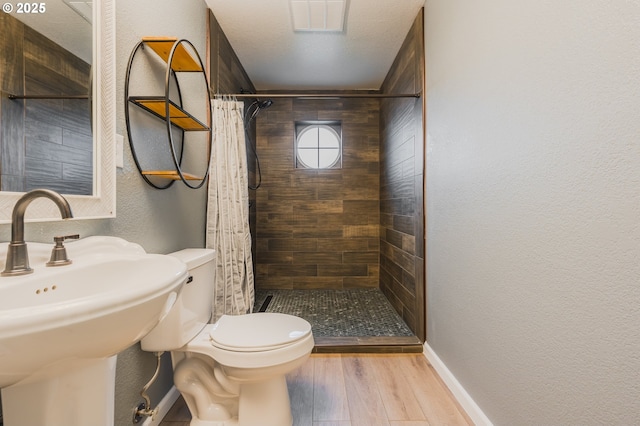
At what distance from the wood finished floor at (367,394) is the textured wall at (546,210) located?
0.23 m

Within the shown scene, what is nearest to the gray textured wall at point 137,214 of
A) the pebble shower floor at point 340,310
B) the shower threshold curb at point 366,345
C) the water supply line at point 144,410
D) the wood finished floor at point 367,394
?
the water supply line at point 144,410

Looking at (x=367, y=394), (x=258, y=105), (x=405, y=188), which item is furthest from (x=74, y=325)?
(x=258, y=105)

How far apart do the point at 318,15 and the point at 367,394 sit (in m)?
2.38

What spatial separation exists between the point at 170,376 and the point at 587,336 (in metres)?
1.72

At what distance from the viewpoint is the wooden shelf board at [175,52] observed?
1.25 m

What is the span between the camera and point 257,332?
4.07ft

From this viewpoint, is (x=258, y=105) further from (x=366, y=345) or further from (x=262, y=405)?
(x=262, y=405)

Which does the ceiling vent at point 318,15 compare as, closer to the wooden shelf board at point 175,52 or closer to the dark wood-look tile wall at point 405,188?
the dark wood-look tile wall at point 405,188

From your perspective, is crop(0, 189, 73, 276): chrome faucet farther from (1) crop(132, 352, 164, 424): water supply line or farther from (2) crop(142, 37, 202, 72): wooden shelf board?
(2) crop(142, 37, 202, 72): wooden shelf board

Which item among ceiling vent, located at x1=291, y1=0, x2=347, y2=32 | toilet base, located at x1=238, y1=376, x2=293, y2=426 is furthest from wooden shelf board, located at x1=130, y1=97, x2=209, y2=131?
toilet base, located at x1=238, y1=376, x2=293, y2=426

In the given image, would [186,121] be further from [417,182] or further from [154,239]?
[417,182]

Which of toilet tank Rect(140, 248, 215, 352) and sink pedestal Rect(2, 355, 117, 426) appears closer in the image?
sink pedestal Rect(2, 355, 117, 426)

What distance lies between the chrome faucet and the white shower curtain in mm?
1174

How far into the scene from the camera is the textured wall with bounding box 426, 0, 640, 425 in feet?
2.21
